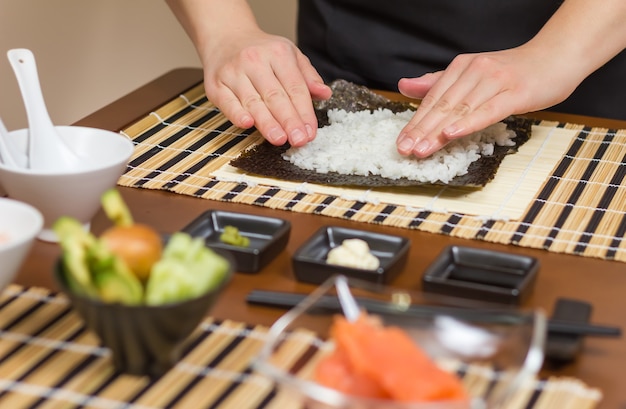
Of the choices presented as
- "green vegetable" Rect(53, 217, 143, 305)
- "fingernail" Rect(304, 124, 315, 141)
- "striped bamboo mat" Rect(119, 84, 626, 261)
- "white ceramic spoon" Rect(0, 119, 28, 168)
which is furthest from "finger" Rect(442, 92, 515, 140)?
"green vegetable" Rect(53, 217, 143, 305)

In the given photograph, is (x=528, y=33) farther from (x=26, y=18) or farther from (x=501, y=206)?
(x=26, y=18)

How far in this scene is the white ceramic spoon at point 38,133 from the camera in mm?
1312

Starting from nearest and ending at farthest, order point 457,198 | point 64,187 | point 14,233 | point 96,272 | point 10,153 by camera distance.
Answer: point 96,272 → point 14,233 → point 64,187 → point 10,153 → point 457,198

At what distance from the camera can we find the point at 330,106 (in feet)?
→ 5.98

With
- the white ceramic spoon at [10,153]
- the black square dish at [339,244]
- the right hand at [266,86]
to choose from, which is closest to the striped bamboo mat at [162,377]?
the black square dish at [339,244]

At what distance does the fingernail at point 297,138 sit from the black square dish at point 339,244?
36 cm

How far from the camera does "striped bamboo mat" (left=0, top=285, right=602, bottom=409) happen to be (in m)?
0.93

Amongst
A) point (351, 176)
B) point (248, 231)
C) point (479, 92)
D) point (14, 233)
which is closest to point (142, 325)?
point (14, 233)

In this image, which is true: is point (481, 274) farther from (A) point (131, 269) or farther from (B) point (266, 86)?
(B) point (266, 86)

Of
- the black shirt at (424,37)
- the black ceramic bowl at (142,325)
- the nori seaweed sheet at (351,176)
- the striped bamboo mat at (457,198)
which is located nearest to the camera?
the black ceramic bowl at (142,325)

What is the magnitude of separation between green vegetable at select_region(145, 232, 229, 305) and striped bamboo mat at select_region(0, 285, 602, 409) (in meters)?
0.10

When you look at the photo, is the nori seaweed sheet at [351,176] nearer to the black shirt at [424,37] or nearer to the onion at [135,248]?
the black shirt at [424,37]

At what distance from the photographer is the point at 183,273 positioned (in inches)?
35.9

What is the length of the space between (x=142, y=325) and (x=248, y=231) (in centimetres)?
40
